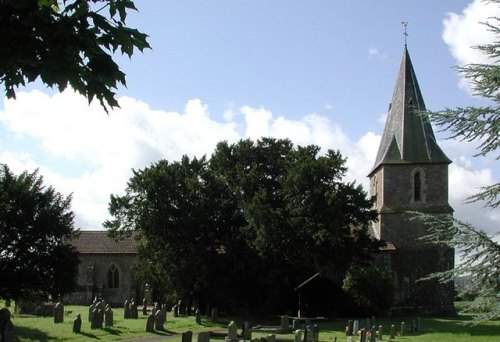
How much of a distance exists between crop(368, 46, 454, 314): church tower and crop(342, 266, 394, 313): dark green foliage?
3301 mm

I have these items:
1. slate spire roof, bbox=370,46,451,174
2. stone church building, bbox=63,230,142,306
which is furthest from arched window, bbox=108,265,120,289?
slate spire roof, bbox=370,46,451,174

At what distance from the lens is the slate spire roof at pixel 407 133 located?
142 feet

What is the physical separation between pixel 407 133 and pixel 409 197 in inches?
181

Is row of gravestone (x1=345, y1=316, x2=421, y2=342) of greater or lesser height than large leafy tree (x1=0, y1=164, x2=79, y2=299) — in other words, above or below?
below

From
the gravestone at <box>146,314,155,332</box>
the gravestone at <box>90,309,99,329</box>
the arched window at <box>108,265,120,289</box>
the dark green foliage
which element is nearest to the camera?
the gravestone at <box>90,309,99,329</box>

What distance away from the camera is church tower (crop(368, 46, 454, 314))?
1641 inches

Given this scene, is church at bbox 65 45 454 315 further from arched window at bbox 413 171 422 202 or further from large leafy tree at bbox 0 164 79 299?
large leafy tree at bbox 0 164 79 299

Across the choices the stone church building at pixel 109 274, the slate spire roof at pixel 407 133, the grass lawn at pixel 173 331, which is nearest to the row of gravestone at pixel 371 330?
the grass lawn at pixel 173 331

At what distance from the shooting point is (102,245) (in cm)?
5000

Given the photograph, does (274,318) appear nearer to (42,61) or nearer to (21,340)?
(21,340)

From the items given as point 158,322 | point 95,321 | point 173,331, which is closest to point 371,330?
point 173,331

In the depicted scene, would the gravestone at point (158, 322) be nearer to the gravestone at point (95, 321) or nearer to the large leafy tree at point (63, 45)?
the gravestone at point (95, 321)

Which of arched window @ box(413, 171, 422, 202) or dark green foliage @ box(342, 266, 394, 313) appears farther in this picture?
arched window @ box(413, 171, 422, 202)

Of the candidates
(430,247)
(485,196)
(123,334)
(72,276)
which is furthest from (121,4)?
(430,247)
